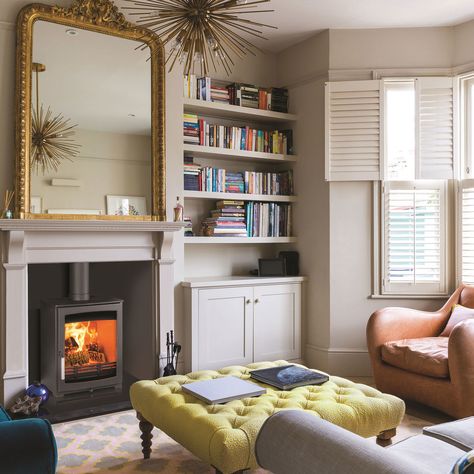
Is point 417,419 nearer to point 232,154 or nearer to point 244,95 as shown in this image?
point 232,154

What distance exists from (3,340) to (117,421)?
2.96ft

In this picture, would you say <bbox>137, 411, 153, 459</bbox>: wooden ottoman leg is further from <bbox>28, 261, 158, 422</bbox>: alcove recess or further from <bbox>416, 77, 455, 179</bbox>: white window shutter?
<bbox>416, 77, 455, 179</bbox>: white window shutter

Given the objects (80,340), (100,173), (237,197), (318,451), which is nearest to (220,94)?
(237,197)

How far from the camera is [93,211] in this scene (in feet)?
12.7

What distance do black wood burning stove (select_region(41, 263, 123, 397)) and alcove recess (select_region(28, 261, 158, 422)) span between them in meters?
0.11

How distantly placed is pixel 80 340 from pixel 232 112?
2.23 metres

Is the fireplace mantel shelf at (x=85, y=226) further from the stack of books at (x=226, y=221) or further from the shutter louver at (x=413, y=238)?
the shutter louver at (x=413, y=238)

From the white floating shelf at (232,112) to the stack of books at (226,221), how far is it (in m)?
0.77

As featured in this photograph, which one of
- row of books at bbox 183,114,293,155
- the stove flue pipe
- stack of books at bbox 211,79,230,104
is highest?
stack of books at bbox 211,79,230,104

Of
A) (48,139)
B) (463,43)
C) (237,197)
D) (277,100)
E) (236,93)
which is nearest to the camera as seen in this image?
(48,139)

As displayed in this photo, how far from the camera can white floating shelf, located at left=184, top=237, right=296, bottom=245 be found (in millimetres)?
4457

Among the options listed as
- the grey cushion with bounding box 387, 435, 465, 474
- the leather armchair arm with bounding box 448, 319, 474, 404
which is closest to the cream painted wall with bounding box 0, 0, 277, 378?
the leather armchair arm with bounding box 448, 319, 474, 404

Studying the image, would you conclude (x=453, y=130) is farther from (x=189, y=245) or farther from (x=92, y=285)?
(x=92, y=285)

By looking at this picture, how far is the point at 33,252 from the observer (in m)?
3.61
